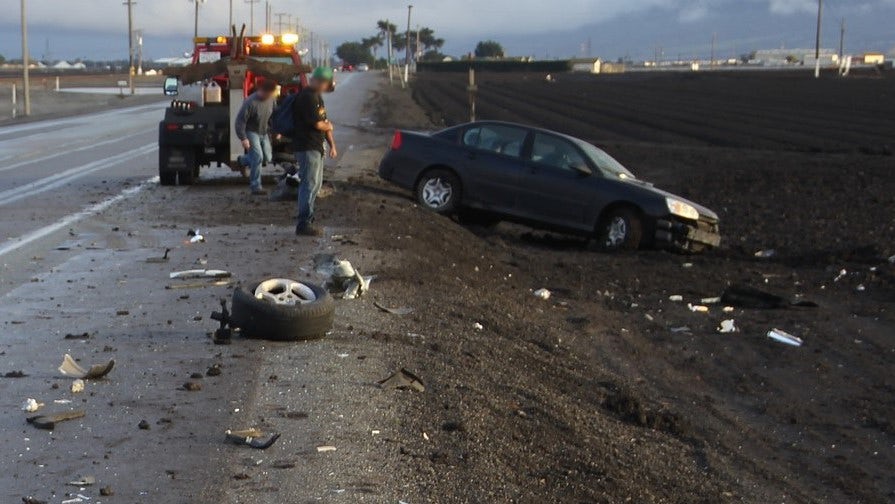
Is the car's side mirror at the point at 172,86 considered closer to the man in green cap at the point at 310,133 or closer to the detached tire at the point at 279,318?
the man in green cap at the point at 310,133

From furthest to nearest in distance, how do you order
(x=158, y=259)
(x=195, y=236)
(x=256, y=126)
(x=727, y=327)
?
Answer: (x=256, y=126)
(x=195, y=236)
(x=158, y=259)
(x=727, y=327)

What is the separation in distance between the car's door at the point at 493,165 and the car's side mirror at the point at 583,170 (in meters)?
0.79

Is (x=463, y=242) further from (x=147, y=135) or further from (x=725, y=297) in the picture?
(x=147, y=135)

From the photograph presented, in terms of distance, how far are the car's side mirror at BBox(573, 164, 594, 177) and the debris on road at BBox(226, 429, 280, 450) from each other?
35.5 feet

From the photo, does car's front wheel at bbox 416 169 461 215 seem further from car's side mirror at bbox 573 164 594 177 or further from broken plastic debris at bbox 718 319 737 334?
broken plastic debris at bbox 718 319 737 334

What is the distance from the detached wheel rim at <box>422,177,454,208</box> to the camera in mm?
18125

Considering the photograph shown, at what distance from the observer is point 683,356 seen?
36.3ft

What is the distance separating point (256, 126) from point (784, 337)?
9.16 m

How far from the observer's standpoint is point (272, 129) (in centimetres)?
1409

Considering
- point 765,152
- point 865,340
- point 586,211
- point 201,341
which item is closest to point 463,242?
point 586,211

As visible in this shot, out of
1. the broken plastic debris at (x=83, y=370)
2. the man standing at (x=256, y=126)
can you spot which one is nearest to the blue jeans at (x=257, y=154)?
the man standing at (x=256, y=126)

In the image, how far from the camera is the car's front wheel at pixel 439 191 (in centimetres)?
1805

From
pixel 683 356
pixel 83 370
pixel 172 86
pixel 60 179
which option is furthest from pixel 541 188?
pixel 83 370

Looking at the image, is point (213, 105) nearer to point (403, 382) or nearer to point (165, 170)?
point (165, 170)
